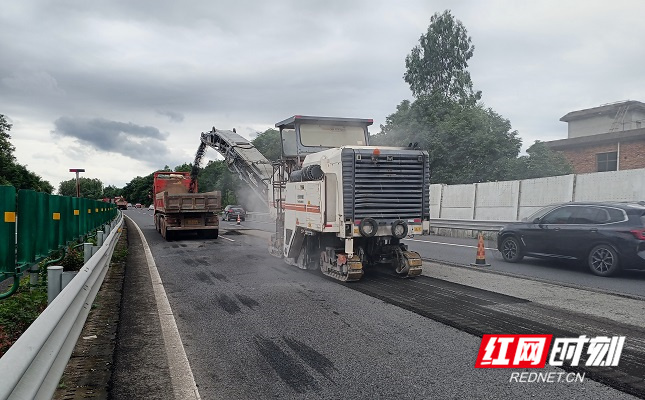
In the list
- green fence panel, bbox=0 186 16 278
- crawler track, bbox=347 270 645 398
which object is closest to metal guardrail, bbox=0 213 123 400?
green fence panel, bbox=0 186 16 278

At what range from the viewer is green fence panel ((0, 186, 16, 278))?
581 centimetres

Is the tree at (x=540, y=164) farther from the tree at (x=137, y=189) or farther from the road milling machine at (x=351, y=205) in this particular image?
the tree at (x=137, y=189)

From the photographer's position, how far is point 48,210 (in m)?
8.27

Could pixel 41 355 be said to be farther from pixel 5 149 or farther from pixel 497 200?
pixel 5 149

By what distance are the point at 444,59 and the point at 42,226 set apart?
4389 cm

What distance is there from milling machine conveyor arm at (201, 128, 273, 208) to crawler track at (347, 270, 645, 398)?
10.6m

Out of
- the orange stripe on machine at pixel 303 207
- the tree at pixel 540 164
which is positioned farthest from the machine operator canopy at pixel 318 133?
the tree at pixel 540 164

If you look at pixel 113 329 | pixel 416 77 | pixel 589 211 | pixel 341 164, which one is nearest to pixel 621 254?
pixel 589 211

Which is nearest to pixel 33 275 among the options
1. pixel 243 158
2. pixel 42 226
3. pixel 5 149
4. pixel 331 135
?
pixel 42 226

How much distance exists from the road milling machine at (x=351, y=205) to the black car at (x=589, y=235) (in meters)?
3.40

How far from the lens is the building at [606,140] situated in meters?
30.1

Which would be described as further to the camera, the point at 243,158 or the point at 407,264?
the point at 243,158

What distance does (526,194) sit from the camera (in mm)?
19906

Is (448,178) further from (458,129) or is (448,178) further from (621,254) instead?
(621,254)
